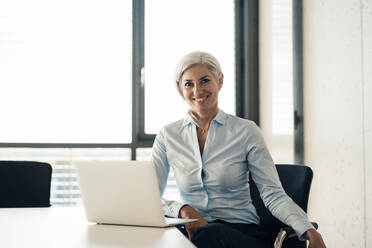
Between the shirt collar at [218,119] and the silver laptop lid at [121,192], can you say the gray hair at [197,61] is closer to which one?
the shirt collar at [218,119]

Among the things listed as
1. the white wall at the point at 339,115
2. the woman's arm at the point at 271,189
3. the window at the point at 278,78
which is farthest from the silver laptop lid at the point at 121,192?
the window at the point at 278,78

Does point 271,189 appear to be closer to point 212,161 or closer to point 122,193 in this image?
point 212,161

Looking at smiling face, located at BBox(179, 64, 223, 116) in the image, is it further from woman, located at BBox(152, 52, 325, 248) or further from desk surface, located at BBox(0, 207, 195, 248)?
desk surface, located at BBox(0, 207, 195, 248)

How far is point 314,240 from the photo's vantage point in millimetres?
1582

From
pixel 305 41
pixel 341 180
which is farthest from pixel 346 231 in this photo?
pixel 305 41

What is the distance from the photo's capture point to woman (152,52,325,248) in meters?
1.86

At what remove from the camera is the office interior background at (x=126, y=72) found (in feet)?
11.5

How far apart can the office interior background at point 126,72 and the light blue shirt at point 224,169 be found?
4.24 feet

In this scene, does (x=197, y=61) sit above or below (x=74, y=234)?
above

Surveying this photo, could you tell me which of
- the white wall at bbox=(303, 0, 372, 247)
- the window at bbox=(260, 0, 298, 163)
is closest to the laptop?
A: the white wall at bbox=(303, 0, 372, 247)

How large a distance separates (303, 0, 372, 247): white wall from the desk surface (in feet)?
4.86

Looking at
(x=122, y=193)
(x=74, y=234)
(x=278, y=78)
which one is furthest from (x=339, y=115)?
(x=74, y=234)

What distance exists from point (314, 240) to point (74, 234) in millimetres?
829

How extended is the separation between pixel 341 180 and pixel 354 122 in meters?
0.38
